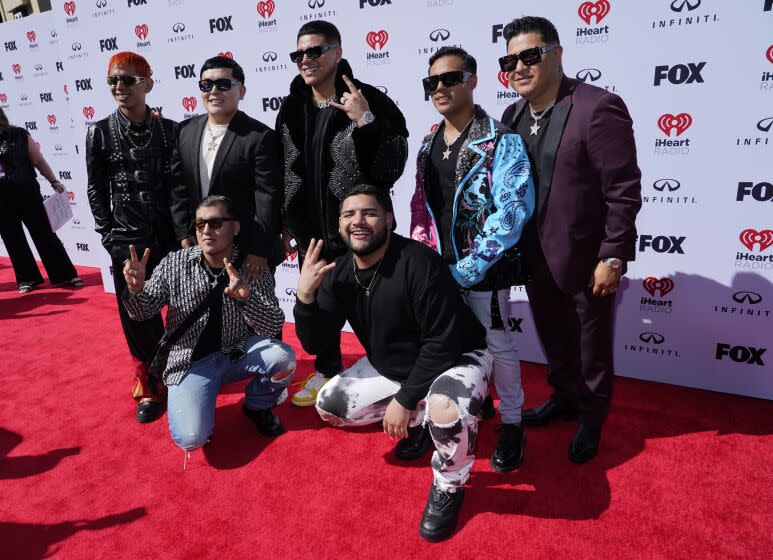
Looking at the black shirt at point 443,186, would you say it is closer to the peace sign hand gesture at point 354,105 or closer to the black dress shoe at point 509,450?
the peace sign hand gesture at point 354,105

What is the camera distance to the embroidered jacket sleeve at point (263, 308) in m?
3.05

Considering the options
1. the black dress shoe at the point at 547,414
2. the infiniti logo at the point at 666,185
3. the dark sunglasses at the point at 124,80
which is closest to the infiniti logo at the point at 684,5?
the infiniti logo at the point at 666,185

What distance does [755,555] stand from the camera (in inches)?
84.8

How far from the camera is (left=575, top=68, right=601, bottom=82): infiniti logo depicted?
3.39m

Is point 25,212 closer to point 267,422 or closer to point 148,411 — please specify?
point 148,411

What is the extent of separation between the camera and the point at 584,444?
2805 millimetres

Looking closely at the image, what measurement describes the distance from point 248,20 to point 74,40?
2563mm

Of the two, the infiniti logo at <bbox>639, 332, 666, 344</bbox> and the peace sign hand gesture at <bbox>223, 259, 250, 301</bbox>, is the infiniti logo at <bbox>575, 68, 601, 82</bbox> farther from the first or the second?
the peace sign hand gesture at <bbox>223, 259, 250, 301</bbox>

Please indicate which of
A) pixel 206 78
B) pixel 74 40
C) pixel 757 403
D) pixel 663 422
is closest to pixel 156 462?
pixel 206 78

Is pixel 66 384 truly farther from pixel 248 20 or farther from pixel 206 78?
pixel 248 20

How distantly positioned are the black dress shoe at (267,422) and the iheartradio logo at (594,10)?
134 inches

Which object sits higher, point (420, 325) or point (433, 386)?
point (420, 325)

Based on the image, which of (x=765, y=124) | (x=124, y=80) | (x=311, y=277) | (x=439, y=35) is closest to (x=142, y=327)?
(x=124, y=80)

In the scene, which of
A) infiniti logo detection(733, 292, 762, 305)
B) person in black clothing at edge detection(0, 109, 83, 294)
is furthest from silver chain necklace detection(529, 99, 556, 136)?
person in black clothing at edge detection(0, 109, 83, 294)
